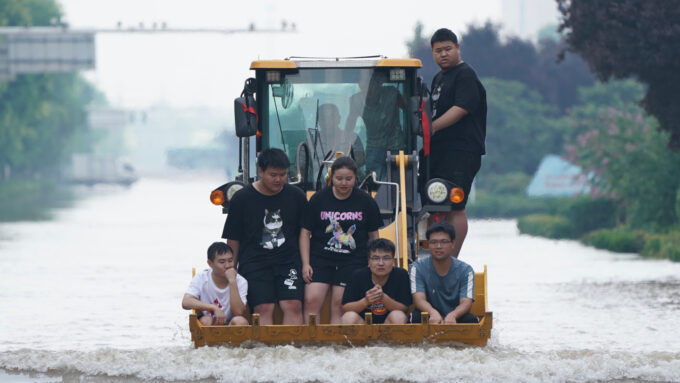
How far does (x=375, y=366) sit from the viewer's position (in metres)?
10.2

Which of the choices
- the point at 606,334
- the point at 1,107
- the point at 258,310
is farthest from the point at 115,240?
the point at 1,107

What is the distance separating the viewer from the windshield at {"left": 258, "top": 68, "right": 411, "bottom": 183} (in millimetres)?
13602

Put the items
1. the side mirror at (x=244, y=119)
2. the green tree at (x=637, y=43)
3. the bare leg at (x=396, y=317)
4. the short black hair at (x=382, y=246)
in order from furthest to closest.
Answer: the green tree at (x=637, y=43)
the side mirror at (x=244, y=119)
the bare leg at (x=396, y=317)
the short black hair at (x=382, y=246)

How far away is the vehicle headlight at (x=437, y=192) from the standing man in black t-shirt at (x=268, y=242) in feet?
4.73

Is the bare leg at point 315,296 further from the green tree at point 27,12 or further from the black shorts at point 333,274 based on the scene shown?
the green tree at point 27,12

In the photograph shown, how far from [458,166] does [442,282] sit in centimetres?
182

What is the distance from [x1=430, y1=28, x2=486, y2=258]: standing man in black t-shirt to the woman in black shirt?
137cm

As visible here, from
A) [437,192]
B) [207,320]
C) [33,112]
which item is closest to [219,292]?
[207,320]

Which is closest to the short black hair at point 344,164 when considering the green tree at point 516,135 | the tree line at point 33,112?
the tree line at point 33,112

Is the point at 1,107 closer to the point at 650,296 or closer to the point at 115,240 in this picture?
the point at 115,240

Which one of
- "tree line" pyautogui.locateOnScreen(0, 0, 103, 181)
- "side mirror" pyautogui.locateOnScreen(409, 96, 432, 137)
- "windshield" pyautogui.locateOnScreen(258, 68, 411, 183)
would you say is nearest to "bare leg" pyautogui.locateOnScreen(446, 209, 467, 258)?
"side mirror" pyautogui.locateOnScreen(409, 96, 432, 137)

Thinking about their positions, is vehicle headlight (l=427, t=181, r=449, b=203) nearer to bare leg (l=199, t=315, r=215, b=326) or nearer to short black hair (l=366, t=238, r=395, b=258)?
short black hair (l=366, t=238, r=395, b=258)

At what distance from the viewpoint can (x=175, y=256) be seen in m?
30.1

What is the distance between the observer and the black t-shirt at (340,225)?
1134 centimetres
